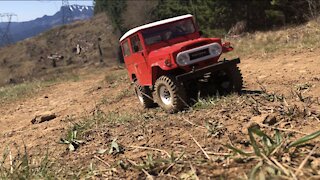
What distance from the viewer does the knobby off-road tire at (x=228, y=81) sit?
8.26 m

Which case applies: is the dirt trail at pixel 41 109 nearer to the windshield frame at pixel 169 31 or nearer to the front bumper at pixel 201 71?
the windshield frame at pixel 169 31

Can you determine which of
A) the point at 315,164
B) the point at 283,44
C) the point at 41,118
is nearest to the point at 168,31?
the point at 41,118

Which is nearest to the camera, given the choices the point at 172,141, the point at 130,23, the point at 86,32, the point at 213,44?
the point at 172,141

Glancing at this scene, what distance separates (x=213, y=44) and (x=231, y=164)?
188 inches

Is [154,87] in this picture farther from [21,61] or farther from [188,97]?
[21,61]

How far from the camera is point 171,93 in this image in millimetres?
7754

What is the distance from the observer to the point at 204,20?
31.7 metres

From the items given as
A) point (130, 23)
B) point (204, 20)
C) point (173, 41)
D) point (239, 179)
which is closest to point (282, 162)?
point (239, 179)

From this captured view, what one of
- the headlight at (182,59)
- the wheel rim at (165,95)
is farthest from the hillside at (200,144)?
the wheel rim at (165,95)

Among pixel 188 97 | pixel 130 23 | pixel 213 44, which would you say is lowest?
pixel 188 97

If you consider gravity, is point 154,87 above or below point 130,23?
below

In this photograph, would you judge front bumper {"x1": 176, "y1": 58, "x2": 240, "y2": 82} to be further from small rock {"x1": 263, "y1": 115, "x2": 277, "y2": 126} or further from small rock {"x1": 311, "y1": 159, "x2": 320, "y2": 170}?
small rock {"x1": 311, "y1": 159, "x2": 320, "y2": 170}

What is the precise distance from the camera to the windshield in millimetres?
8766

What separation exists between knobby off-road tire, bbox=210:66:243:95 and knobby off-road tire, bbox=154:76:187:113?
112 centimetres
